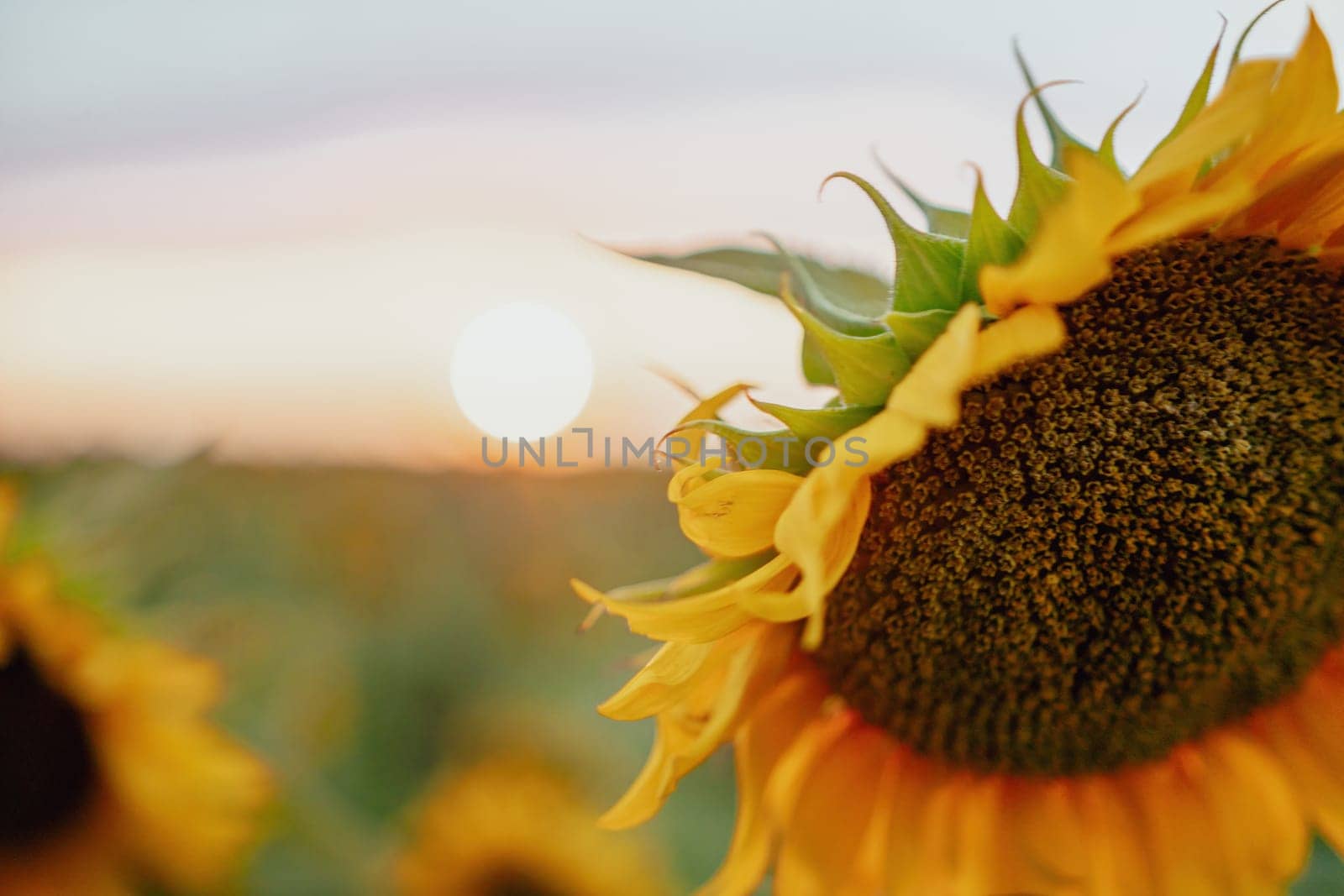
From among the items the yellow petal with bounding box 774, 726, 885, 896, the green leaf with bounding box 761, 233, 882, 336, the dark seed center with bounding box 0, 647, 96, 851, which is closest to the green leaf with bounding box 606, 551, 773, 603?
the green leaf with bounding box 761, 233, 882, 336

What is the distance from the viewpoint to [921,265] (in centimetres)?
91

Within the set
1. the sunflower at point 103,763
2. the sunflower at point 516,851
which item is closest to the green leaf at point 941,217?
the sunflower at point 103,763

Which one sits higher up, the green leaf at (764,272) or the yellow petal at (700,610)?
the green leaf at (764,272)

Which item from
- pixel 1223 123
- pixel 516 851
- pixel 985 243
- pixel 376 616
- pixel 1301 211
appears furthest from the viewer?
pixel 376 616

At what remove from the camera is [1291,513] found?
39.3 inches

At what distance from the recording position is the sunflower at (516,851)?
2773 millimetres

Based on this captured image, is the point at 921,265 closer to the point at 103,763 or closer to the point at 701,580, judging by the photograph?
the point at 701,580

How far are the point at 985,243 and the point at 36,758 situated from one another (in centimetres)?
232

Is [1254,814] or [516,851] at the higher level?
[1254,814]

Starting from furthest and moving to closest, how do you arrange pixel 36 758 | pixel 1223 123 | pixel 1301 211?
pixel 36 758
pixel 1301 211
pixel 1223 123

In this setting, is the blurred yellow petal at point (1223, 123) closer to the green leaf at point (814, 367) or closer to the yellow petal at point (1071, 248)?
the yellow petal at point (1071, 248)

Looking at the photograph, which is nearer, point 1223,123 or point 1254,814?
point 1223,123

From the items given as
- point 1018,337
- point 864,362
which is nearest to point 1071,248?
point 1018,337

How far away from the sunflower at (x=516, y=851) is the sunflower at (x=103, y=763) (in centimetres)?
66
